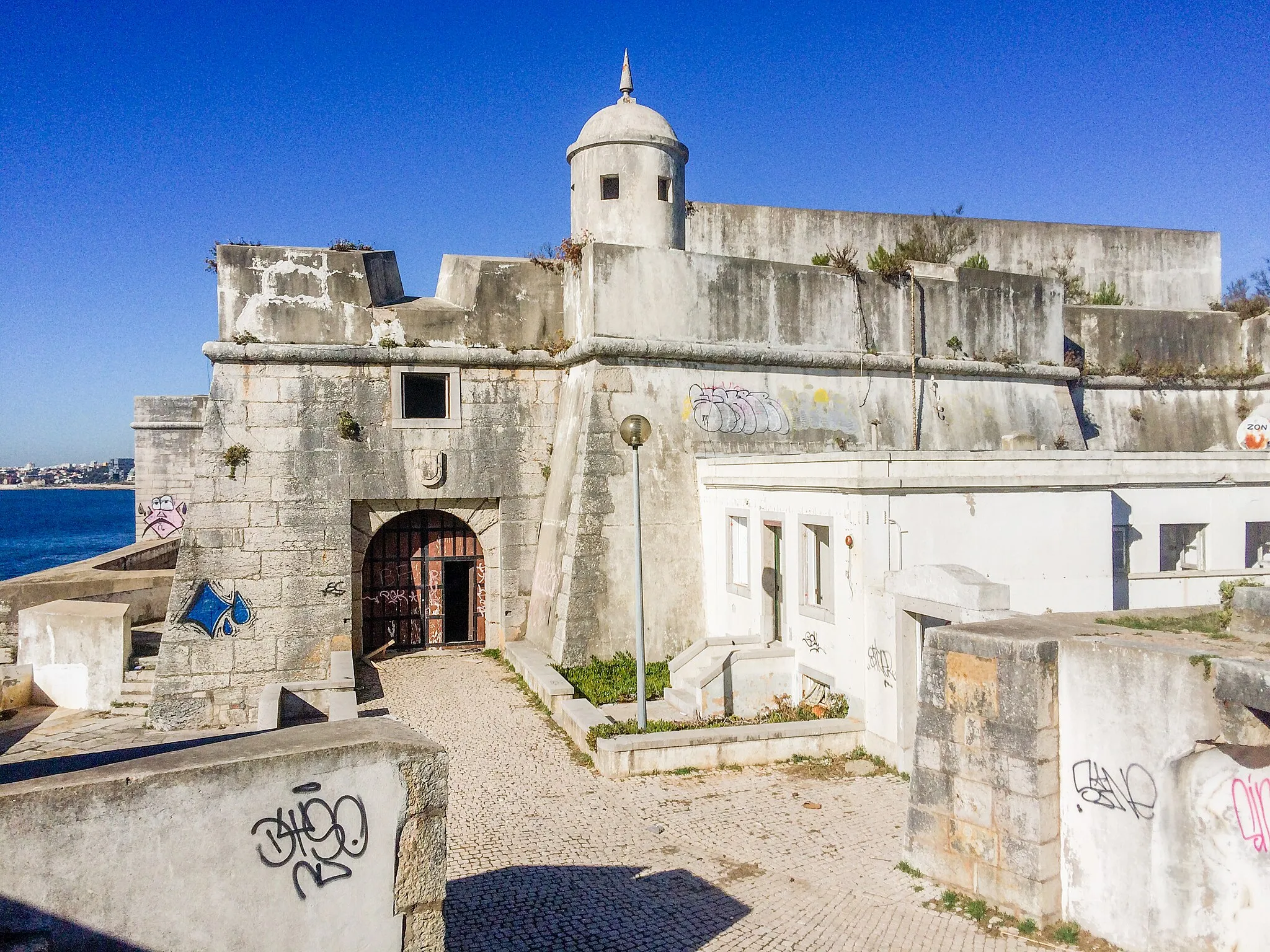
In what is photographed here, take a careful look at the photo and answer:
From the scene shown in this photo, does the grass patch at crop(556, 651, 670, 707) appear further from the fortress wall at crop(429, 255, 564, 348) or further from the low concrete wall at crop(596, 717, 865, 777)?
the fortress wall at crop(429, 255, 564, 348)

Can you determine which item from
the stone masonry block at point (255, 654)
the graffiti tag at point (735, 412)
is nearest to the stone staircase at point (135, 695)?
the stone masonry block at point (255, 654)

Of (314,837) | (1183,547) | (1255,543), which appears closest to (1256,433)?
(1255,543)

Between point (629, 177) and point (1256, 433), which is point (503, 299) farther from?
point (1256, 433)

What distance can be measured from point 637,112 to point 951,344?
7076 mm

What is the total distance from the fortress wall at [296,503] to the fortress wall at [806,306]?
2747 millimetres

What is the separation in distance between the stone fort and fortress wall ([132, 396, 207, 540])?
39.5 feet

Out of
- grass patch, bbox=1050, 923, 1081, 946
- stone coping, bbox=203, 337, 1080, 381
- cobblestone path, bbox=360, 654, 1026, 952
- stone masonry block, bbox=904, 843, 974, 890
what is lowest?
cobblestone path, bbox=360, 654, 1026, 952

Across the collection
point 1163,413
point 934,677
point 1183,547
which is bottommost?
point 934,677

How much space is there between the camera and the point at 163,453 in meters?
26.1

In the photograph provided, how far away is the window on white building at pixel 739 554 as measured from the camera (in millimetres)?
12922

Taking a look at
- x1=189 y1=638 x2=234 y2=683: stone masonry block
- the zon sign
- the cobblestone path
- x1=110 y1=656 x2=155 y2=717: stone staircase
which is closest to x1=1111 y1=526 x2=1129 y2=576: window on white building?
the zon sign

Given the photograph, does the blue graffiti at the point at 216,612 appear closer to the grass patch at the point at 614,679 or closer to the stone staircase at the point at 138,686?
the stone staircase at the point at 138,686

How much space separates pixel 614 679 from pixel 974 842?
686 cm

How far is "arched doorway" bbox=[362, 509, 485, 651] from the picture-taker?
15.2 m
